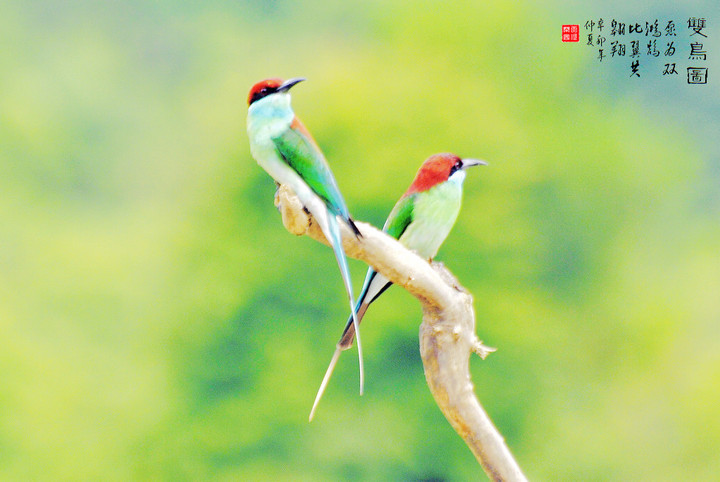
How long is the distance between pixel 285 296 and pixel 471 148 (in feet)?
3.87

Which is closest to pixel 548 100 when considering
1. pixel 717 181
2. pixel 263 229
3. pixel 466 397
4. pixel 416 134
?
pixel 416 134

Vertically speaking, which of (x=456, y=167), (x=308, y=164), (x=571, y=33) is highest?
(x=571, y=33)

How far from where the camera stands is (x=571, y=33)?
3660 mm

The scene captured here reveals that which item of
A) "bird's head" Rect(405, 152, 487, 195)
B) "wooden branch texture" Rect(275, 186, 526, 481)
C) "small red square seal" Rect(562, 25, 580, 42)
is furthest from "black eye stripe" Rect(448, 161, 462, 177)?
"small red square seal" Rect(562, 25, 580, 42)

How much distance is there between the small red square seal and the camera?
11.9ft

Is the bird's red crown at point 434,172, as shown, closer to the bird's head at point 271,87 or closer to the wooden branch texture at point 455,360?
the wooden branch texture at point 455,360

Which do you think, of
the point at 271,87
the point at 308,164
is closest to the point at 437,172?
the point at 308,164

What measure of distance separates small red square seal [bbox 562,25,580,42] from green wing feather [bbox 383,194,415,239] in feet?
5.89

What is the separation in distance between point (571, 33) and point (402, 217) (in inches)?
72.8

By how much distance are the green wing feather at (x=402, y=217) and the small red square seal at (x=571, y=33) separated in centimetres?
179

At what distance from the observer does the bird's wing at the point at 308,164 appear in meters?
2.05

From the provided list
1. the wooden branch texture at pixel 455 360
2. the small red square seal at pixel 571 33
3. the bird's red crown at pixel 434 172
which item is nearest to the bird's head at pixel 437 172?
the bird's red crown at pixel 434 172

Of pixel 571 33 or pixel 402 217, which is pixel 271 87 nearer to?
pixel 402 217

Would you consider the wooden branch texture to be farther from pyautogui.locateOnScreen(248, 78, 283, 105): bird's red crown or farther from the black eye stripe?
pyautogui.locateOnScreen(248, 78, 283, 105): bird's red crown
